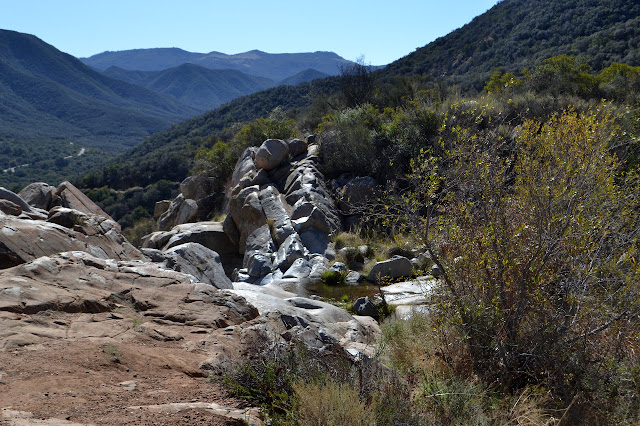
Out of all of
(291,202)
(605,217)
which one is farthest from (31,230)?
(291,202)

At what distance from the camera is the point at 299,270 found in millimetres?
12250

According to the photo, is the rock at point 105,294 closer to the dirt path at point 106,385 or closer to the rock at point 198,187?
the dirt path at point 106,385

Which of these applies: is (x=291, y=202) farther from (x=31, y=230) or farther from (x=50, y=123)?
(x=50, y=123)

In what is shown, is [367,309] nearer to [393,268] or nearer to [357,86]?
[393,268]

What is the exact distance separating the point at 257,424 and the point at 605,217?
389cm

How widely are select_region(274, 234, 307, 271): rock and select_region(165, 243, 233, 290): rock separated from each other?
141 inches

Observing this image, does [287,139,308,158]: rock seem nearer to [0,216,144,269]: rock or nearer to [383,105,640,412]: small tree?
[0,216,144,269]: rock

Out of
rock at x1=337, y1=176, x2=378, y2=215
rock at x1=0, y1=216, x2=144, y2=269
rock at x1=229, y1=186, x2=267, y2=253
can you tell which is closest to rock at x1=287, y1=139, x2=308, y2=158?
rock at x1=229, y1=186, x2=267, y2=253

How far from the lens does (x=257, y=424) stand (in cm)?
354

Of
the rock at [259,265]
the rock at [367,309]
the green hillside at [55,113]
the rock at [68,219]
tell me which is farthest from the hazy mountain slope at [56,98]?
the rock at [367,309]

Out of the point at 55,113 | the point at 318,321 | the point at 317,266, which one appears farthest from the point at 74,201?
the point at 55,113

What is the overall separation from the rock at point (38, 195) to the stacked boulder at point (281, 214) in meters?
4.74

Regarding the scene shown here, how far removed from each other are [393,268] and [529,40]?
99.9 feet

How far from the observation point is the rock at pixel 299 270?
12.0 m
